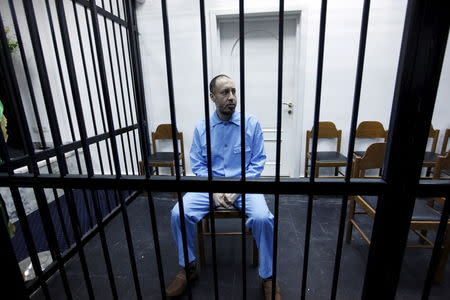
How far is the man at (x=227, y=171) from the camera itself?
136 cm

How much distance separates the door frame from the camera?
8.09 feet

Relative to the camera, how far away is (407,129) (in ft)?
1.87

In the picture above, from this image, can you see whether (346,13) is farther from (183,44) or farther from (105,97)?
(105,97)

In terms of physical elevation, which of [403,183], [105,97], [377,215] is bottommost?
[377,215]

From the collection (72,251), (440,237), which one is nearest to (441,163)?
(440,237)

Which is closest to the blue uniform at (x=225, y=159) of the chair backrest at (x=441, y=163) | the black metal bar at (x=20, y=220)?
the black metal bar at (x=20, y=220)

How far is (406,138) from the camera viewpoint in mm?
575

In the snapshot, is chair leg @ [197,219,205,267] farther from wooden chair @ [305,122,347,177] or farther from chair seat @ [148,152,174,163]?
wooden chair @ [305,122,347,177]

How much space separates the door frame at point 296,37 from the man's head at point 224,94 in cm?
113

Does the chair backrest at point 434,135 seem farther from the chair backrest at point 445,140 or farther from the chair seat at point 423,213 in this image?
the chair seat at point 423,213

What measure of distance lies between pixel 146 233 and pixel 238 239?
2.68 feet

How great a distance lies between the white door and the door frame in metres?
0.03

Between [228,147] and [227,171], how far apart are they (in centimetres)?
18

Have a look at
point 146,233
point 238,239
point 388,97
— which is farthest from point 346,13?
point 146,233
